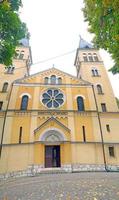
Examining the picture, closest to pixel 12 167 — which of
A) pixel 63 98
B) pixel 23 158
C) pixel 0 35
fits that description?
pixel 23 158

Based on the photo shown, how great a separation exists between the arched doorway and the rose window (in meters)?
3.66

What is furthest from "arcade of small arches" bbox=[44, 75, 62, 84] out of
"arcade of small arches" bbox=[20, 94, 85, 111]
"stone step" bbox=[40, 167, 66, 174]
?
"stone step" bbox=[40, 167, 66, 174]

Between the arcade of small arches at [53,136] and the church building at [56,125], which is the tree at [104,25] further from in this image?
the arcade of small arches at [53,136]

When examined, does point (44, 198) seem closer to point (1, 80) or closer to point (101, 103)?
point (101, 103)

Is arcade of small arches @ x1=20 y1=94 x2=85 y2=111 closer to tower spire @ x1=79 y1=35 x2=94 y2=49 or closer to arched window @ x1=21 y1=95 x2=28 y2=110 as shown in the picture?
arched window @ x1=21 y1=95 x2=28 y2=110

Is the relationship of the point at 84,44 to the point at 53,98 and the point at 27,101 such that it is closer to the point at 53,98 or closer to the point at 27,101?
the point at 53,98

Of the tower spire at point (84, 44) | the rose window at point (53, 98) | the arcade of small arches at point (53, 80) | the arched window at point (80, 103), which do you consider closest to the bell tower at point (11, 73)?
the arcade of small arches at point (53, 80)

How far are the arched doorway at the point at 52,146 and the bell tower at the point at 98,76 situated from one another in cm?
654

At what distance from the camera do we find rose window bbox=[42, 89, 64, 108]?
21.5 meters

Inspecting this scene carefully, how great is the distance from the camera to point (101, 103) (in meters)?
22.7

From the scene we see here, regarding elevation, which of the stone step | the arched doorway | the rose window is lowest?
the stone step

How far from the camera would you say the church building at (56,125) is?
17.7 m

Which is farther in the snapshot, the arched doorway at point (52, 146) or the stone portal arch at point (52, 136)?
the stone portal arch at point (52, 136)

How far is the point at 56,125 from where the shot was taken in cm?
1945
